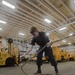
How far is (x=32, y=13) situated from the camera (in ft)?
27.8

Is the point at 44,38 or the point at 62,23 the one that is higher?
the point at 62,23

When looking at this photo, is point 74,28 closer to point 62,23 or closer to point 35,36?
point 62,23

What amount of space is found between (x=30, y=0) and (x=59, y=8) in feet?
6.91

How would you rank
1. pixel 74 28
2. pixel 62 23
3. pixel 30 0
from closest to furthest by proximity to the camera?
1. pixel 30 0
2. pixel 62 23
3. pixel 74 28

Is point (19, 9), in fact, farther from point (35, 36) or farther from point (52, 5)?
point (35, 36)

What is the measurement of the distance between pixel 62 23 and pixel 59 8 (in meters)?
2.81

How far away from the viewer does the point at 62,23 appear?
414 inches

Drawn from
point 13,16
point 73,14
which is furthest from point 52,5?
point 13,16

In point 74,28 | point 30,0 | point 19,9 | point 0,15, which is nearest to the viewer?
point 30,0

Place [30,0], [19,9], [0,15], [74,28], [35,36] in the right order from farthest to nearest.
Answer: [74,28]
[0,15]
[19,9]
[30,0]
[35,36]

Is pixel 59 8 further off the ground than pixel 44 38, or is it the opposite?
pixel 59 8

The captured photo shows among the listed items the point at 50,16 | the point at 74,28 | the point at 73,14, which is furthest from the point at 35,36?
the point at 74,28

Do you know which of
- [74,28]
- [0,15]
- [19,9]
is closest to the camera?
[19,9]

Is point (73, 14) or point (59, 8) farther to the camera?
point (73, 14)
